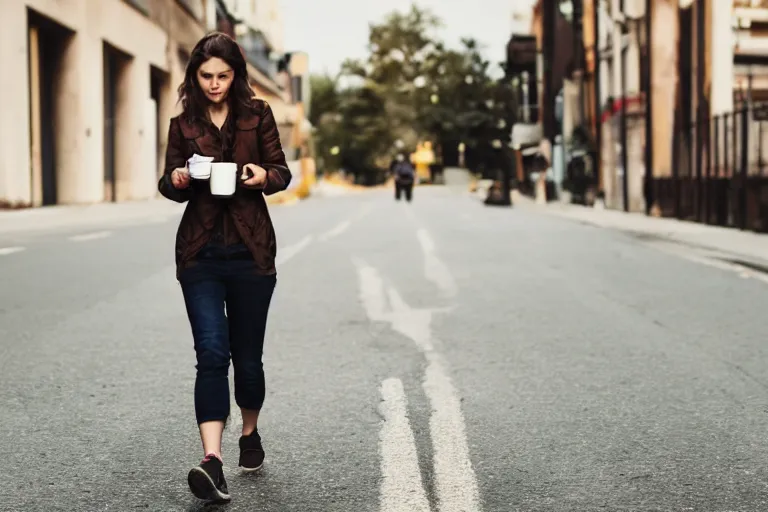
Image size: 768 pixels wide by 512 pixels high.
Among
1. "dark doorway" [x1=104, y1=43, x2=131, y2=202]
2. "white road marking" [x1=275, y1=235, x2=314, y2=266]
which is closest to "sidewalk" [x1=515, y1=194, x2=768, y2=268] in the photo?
"white road marking" [x1=275, y1=235, x2=314, y2=266]

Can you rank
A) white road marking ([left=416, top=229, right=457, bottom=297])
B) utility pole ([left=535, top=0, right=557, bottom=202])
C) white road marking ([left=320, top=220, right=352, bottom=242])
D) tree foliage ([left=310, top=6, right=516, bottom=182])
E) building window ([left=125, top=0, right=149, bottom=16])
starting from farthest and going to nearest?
tree foliage ([left=310, top=6, right=516, bottom=182]) < utility pole ([left=535, top=0, right=557, bottom=202]) < building window ([left=125, top=0, right=149, bottom=16]) < white road marking ([left=320, top=220, right=352, bottom=242]) < white road marking ([left=416, top=229, right=457, bottom=297])

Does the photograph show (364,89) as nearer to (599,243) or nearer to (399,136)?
(399,136)

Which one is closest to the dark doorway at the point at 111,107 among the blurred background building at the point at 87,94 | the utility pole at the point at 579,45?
the blurred background building at the point at 87,94

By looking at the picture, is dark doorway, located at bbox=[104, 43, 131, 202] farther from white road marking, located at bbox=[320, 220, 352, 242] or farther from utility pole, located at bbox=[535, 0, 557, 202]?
utility pole, located at bbox=[535, 0, 557, 202]

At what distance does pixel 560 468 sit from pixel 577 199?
145ft

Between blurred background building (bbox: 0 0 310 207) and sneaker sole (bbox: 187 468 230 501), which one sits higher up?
blurred background building (bbox: 0 0 310 207)

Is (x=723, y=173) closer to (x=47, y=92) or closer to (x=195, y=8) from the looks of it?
(x=47, y=92)

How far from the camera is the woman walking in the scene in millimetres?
4488

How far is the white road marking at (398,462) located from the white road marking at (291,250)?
32.9ft

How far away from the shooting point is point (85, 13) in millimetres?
38812

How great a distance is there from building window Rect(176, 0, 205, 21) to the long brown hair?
168 ft

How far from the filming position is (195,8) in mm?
58062

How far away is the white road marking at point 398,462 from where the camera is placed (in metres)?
4.46

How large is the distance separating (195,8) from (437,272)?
46.1m
